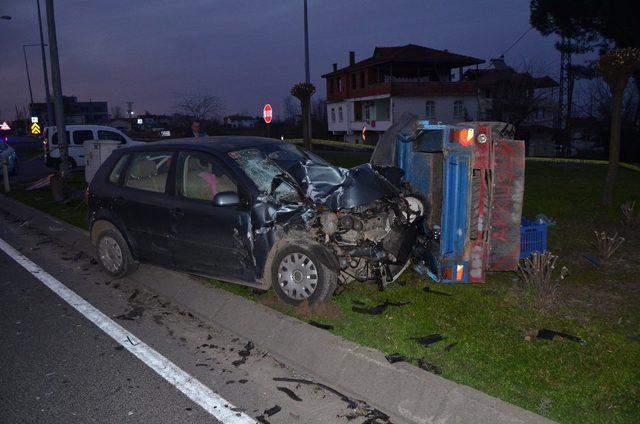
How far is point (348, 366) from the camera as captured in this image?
4.23 meters

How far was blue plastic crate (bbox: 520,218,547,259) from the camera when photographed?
6.61 meters

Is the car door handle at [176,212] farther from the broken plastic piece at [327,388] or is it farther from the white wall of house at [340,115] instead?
the white wall of house at [340,115]

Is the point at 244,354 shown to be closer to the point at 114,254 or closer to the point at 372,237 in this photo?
the point at 372,237

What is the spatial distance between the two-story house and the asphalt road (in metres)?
39.2

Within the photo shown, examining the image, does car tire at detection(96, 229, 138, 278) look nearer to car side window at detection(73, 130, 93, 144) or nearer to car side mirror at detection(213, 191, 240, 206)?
car side mirror at detection(213, 191, 240, 206)

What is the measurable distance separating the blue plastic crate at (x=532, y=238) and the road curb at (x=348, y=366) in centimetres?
309

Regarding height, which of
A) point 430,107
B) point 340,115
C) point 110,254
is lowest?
point 110,254

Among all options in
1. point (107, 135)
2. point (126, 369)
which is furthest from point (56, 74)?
point (126, 369)

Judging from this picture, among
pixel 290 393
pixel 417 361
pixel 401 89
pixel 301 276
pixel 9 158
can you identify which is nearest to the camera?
pixel 290 393

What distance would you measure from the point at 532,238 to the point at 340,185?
2.56 m

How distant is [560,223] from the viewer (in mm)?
9008

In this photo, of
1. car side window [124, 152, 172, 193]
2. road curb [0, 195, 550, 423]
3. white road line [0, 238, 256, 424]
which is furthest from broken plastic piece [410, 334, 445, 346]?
car side window [124, 152, 172, 193]

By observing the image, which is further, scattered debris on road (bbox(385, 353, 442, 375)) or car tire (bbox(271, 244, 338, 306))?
car tire (bbox(271, 244, 338, 306))

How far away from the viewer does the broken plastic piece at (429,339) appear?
4.61 meters
